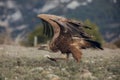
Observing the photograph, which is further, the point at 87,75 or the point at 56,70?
the point at 56,70

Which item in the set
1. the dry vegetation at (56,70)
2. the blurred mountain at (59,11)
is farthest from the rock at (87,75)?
the blurred mountain at (59,11)

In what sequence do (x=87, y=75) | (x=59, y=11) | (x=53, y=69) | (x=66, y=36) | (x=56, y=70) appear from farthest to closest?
(x=59, y=11) → (x=66, y=36) → (x=53, y=69) → (x=56, y=70) → (x=87, y=75)

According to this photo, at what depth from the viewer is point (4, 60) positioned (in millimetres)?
14742

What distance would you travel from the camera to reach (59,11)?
119 metres

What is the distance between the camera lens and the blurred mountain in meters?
112

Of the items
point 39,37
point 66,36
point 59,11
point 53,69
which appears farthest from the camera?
point 59,11

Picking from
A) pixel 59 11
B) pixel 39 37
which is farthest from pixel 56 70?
pixel 59 11

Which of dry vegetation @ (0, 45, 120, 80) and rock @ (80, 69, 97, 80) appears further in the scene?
rock @ (80, 69, 97, 80)

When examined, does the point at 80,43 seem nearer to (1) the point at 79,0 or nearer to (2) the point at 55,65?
(2) the point at 55,65

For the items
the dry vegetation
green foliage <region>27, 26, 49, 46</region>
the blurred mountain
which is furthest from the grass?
the blurred mountain

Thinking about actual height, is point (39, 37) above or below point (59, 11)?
below

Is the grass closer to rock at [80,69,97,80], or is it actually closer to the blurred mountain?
rock at [80,69,97,80]

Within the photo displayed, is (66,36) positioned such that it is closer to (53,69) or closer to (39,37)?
(53,69)

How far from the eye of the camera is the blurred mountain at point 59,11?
112500mm
